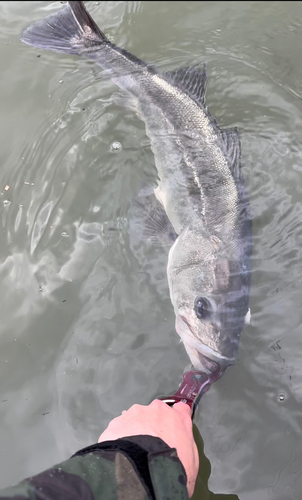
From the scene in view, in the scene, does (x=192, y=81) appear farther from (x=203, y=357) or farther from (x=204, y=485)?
(x=204, y=485)

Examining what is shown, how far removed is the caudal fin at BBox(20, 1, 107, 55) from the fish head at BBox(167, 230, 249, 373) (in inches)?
82.0

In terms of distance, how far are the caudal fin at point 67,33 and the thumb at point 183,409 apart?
10.7 feet

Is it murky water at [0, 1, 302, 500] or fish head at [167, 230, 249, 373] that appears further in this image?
murky water at [0, 1, 302, 500]

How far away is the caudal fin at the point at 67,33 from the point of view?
164 inches

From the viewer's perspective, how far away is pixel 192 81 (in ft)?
12.7

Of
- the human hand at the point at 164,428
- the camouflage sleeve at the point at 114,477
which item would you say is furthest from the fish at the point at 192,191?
the camouflage sleeve at the point at 114,477

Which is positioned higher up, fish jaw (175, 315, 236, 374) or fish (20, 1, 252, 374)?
fish (20, 1, 252, 374)

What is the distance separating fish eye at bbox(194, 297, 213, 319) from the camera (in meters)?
2.92

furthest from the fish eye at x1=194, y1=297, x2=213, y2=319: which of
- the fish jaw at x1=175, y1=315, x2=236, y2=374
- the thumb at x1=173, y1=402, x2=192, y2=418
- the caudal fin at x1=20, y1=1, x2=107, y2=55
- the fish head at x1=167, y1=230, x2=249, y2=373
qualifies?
the caudal fin at x1=20, y1=1, x2=107, y2=55

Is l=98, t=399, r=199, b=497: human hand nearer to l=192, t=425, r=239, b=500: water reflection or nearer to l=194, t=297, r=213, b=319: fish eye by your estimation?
l=192, t=425, r=239, b=500: water reflection

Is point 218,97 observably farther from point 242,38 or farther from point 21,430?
point 21,430

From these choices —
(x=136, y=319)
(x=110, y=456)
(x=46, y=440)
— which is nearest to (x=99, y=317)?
(x=136, y=319)

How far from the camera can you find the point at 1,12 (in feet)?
16.0

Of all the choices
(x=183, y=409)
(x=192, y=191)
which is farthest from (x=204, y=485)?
(x=192, y=191)
